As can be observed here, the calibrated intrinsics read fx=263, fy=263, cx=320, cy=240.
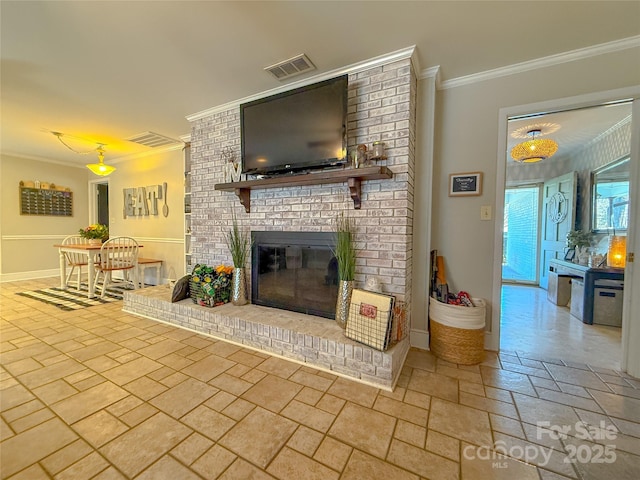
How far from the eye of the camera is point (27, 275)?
5.05 metres

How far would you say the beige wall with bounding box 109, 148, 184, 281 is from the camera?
4.39m

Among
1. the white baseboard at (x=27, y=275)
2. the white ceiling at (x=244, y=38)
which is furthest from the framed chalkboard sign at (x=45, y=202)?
the white ceiling at (x=244, y=38)

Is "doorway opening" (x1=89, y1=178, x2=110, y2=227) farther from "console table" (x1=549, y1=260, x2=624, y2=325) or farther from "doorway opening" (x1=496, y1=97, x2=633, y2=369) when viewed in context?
"console table" (x1=549, y1=260, x2=624, y2=325)

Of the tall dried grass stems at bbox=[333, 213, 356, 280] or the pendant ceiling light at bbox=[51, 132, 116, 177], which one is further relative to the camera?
the pendant ceiling light at bbox=[51, 132, 116, 177]

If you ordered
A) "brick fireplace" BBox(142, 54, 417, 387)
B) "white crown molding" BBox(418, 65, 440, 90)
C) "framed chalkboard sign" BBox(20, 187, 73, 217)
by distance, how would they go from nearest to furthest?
"brick fireplace" BBox(142, 54, 417, 387)
"white crown molding" BBox(418, 65, 440, 90)
"framed chalkboard sign" BBox(20, 187, 73, 217)

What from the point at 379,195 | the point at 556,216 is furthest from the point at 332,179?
the point at 556,216

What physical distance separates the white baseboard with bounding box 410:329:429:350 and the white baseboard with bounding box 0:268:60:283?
691 cm

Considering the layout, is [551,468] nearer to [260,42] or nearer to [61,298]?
[260,42]

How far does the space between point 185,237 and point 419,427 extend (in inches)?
149

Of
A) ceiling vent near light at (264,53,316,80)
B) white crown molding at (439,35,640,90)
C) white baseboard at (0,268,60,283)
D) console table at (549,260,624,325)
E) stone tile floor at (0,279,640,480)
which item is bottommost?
stone tile floor at (0,279,640,480)

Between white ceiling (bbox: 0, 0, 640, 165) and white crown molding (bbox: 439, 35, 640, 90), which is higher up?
white ceiling (bbox: 0, 0, 640, 165)

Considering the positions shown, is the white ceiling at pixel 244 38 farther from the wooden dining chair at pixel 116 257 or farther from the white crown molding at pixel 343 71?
the wooden dining chair at pixel 116 257

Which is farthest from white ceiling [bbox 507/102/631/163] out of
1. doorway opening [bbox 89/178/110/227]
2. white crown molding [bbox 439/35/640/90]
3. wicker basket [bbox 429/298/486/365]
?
doorway opening [bbox 89/178/110/227]

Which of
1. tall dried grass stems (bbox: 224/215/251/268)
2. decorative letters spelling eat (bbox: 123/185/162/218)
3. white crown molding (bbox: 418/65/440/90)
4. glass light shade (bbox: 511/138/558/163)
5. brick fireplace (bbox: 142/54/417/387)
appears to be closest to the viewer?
brick fireplace (bbox: 142/54/417/387)
